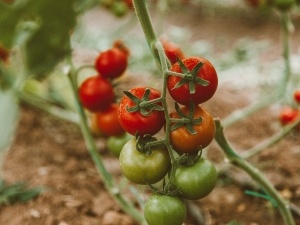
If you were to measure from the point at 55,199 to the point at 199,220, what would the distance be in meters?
0.43

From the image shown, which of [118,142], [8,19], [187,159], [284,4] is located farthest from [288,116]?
[8,19]

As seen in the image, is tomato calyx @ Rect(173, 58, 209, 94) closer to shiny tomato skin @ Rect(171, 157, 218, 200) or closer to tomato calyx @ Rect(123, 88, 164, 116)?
tomato calyx @ Rect(123, 88, 164, 116)

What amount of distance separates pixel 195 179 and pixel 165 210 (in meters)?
0.07

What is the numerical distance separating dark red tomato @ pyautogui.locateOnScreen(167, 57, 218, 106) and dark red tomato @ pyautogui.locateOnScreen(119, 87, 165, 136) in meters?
0.04

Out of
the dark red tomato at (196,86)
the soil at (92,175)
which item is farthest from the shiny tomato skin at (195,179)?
the soil at (92,175)

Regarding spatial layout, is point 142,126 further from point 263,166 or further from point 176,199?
point 263,166

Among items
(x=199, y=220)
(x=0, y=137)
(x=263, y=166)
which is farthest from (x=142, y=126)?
(x=263, y=166)

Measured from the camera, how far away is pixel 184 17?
480cm

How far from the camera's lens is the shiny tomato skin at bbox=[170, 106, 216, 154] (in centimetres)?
88

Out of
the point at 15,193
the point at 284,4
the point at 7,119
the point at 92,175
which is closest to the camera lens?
the point at 7,119

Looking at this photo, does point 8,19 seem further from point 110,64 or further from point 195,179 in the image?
point 195,179

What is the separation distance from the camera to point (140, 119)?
2.90 feet

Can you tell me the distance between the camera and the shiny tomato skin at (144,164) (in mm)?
907

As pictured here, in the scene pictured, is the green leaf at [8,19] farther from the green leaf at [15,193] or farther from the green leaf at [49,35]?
the green leaf at [15,193]
